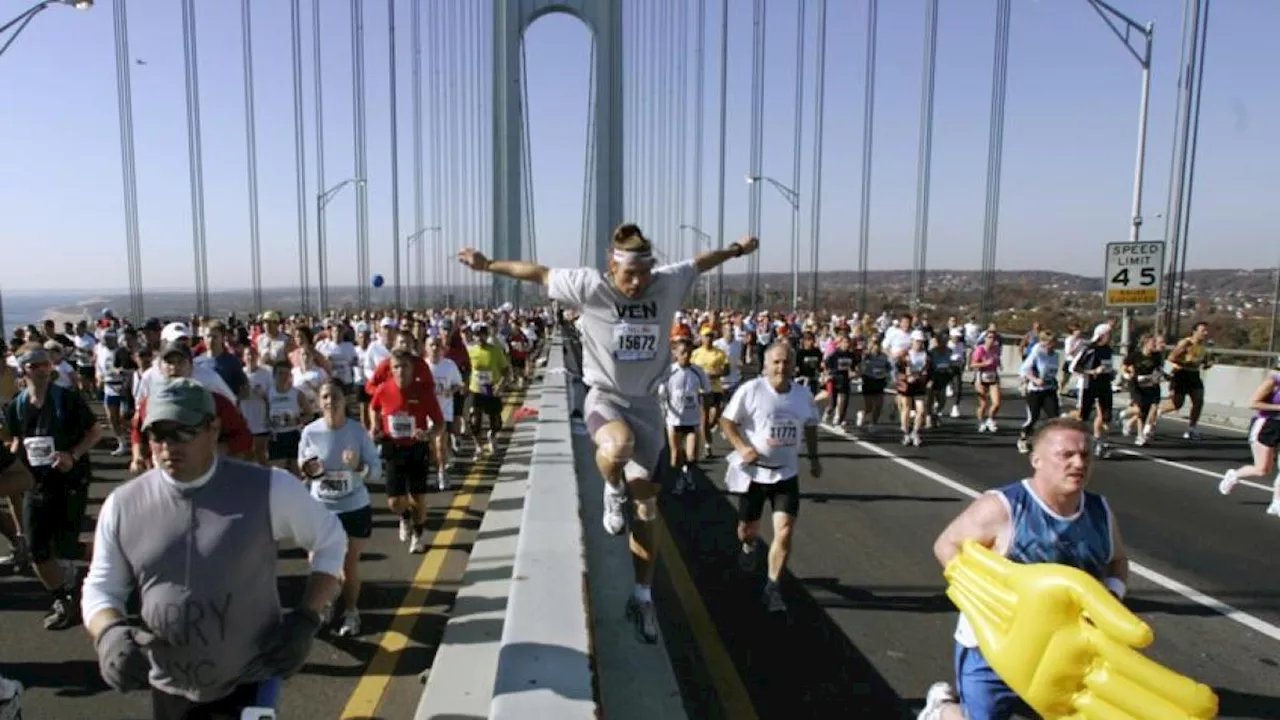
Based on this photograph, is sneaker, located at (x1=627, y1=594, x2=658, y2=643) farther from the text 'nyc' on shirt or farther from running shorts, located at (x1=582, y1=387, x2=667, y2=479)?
the text 'nyc' on shirt

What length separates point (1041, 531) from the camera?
317cm

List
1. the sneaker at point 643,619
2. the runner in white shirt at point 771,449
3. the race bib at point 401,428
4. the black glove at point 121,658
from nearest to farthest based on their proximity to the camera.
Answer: the black glove at point 121,658
the sneaker at point 643,619
the runner in white shirt at point 771,449
the race bib at point 401,428

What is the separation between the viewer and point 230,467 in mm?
2648

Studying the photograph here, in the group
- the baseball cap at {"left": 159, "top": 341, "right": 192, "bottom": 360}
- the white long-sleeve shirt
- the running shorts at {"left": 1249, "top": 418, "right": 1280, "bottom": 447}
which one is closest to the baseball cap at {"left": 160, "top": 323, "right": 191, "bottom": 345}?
the baseball cap at {"left": 159, "top": 341, "right": 192, "bottom": 360}

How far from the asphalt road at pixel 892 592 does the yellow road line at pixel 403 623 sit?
5.17ft

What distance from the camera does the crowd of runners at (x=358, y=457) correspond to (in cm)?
256

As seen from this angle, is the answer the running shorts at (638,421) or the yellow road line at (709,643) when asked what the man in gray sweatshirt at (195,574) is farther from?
the yellow road line at (709,643)

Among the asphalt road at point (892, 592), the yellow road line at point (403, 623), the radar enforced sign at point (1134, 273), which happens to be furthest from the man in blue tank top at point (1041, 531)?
the radar enforced sign at point (1134, 273)

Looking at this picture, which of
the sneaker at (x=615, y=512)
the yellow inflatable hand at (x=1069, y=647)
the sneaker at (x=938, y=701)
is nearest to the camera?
the yellow inflatable hand at (x=1069, y=647)

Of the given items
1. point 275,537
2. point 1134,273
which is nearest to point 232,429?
point 275,537

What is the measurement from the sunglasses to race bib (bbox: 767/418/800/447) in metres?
4.12

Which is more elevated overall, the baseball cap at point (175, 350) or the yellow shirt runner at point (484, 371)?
the baseball cap at point (175, 350)

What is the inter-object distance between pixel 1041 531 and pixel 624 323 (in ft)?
7.29

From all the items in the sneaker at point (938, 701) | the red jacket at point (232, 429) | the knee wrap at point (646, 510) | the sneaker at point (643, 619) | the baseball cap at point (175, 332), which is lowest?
the sneaker at point (643, 619)
